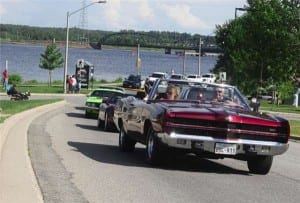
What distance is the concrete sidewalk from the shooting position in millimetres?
8836

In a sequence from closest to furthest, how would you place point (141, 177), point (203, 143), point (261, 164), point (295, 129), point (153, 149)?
point (141, 177), point (203, 143), point (153, 149), point (261, 164), point (295, 129)

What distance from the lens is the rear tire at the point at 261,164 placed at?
40.6 feet

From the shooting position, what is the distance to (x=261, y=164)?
1248 cm

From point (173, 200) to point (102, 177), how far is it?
2.15 meters

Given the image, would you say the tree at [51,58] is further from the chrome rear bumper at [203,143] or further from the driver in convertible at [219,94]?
the chrome rear bumper at [203,143]

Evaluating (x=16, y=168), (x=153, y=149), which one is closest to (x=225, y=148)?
(x=153, y=149)

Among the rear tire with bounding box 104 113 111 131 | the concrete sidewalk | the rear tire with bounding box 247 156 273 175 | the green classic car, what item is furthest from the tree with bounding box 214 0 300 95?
the rear tire with bounding box 247 156 273 175

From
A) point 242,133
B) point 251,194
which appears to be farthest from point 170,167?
point 251,194

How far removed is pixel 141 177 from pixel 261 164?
8.50 ft

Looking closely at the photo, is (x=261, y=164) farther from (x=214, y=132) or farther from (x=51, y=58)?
(x=51, y=58)

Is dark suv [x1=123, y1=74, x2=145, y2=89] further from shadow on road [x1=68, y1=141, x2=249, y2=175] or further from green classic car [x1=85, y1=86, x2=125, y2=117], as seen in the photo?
shadow on road [x1=68, y1=141, x2=249, y2=175]

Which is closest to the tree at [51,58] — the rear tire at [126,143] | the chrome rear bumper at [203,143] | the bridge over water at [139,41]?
the rear tire at [126,143]

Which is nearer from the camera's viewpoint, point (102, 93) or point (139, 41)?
point (102, 93)

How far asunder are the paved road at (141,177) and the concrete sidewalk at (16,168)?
20 centimetres
